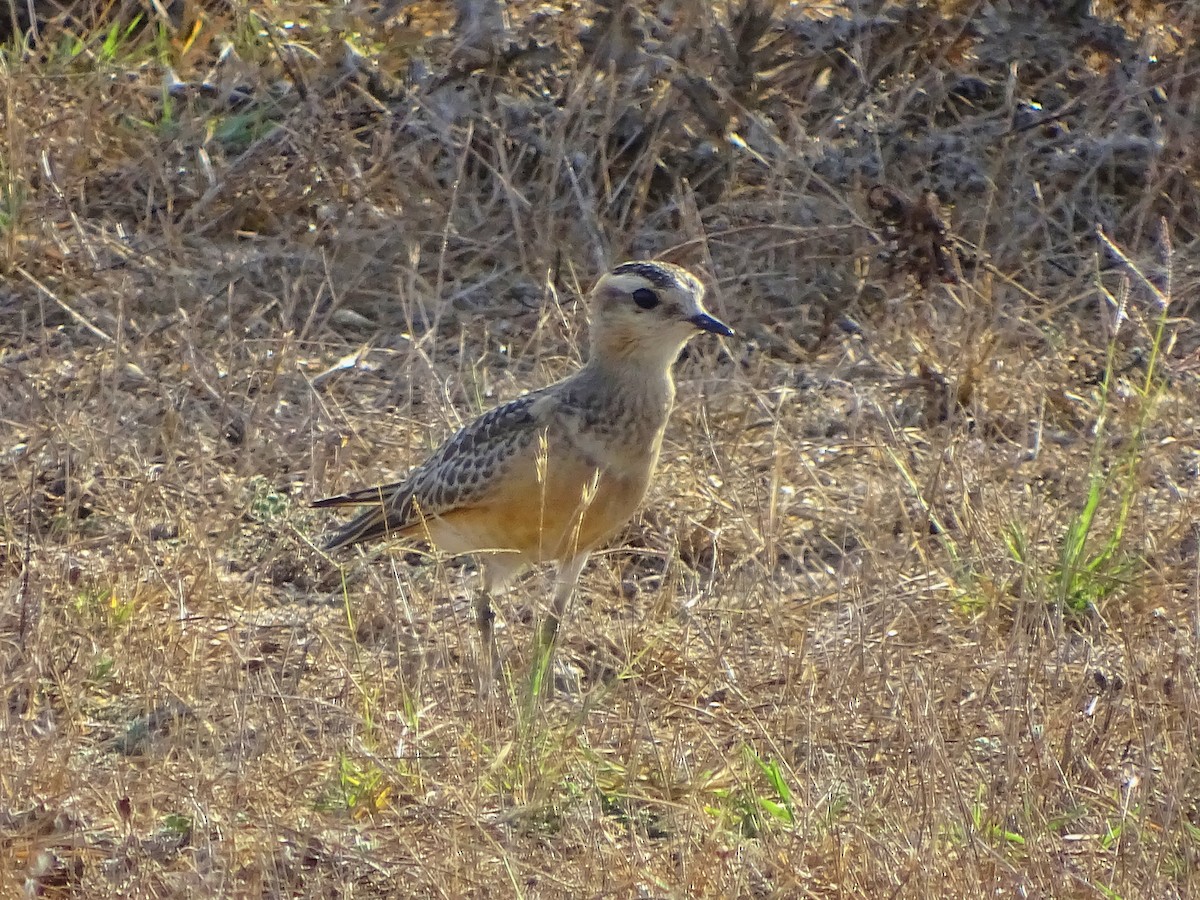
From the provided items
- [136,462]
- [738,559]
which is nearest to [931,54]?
[738,559]

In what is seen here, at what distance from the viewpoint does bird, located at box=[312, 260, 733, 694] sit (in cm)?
577

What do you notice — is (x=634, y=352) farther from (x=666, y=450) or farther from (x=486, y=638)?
(x=666, y=450)

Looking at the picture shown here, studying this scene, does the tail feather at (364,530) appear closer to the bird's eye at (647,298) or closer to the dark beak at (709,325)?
the bird's eye at (647,298)

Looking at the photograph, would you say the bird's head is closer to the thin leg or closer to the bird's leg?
the bird's leg

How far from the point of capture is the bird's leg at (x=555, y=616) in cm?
480

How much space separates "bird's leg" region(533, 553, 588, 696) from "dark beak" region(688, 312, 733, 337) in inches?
31.3

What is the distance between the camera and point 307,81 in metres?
9.19

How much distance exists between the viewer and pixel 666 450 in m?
7.19

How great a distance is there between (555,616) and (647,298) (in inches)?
59.7

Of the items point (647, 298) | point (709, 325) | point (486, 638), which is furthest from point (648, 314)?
point (486, 638)

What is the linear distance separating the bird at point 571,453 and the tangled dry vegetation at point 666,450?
9.3 inches

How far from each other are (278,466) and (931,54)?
13.6 feet

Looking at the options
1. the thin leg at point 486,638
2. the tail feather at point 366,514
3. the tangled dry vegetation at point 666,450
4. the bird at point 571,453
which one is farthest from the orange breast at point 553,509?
the tail feather at point 366,514

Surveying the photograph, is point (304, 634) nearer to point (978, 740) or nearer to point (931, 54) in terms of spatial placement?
point (978, 740)
